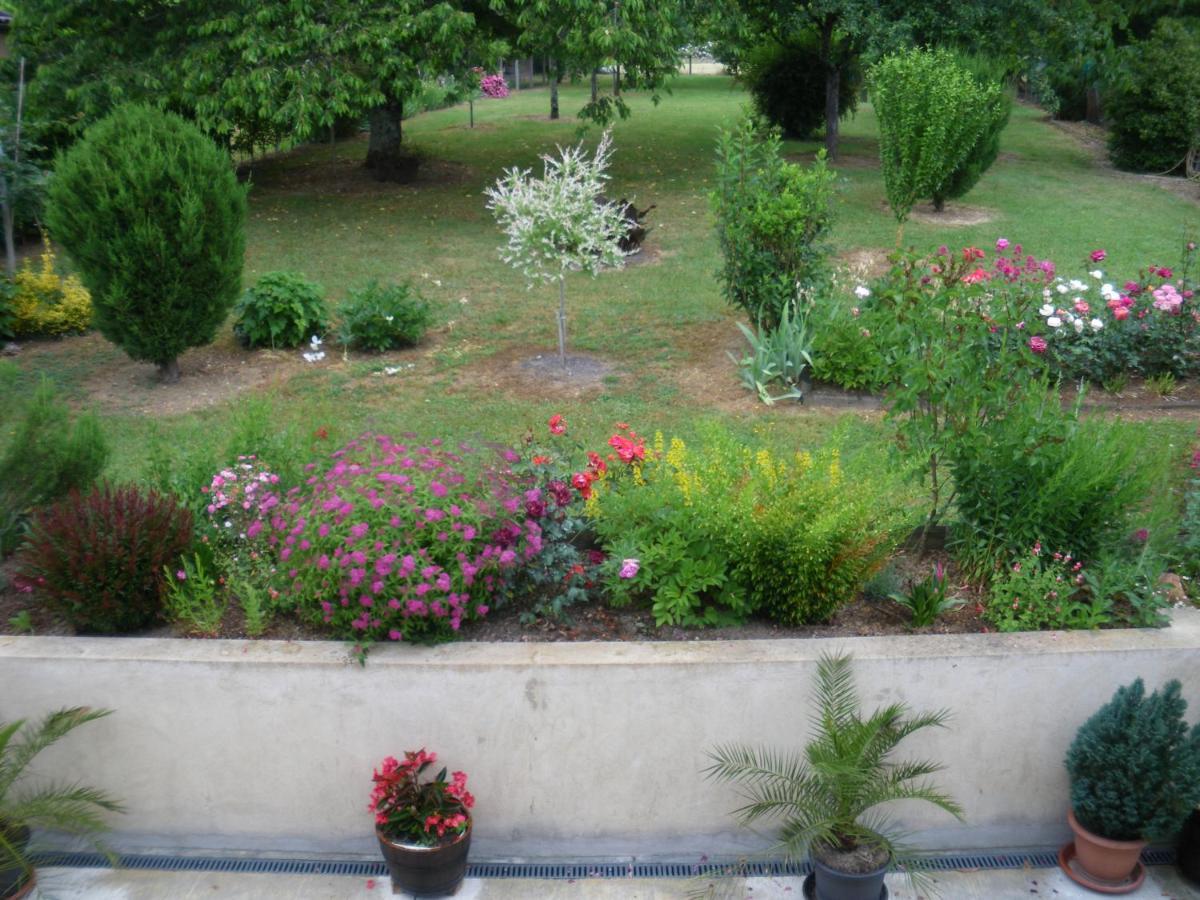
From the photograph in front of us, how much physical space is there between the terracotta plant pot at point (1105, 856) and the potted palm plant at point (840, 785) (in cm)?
42

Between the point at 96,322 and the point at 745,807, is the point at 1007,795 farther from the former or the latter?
the point at 96,322

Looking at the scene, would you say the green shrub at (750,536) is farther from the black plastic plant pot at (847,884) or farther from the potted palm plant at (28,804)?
the potted palm plant at (28,804)

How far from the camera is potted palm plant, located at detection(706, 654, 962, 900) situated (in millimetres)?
3348

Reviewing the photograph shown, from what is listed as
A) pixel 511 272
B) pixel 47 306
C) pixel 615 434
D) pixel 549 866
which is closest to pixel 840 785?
pixel 549 866

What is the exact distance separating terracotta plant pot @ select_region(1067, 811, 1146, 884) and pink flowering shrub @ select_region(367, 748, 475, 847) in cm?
194

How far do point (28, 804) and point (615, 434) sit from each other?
433 cm

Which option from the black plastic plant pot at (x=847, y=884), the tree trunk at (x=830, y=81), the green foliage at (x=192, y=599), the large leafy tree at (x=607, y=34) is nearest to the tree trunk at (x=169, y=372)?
the green foliage at (x=192, y=599)

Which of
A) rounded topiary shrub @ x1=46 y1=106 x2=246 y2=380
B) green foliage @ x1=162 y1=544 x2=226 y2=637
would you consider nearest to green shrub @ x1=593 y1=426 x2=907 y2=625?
green foliage @ x1=162 y1=544 x2=226 y2=637

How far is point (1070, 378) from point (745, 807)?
18.5ft

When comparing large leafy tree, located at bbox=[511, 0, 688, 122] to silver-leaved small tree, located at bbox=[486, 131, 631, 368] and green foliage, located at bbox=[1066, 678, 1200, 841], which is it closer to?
silver-leaved small tree, located at bbox=[486, 131, 631, 368]

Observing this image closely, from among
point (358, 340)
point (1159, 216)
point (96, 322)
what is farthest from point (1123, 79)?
point (96, 322)

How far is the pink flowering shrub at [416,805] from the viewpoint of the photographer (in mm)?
3410

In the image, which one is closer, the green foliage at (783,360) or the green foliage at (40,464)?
the green foliage at (40,464)

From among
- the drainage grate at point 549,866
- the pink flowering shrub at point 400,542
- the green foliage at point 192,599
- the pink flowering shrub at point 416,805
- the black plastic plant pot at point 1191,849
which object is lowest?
the drainage grate at point 549,866
